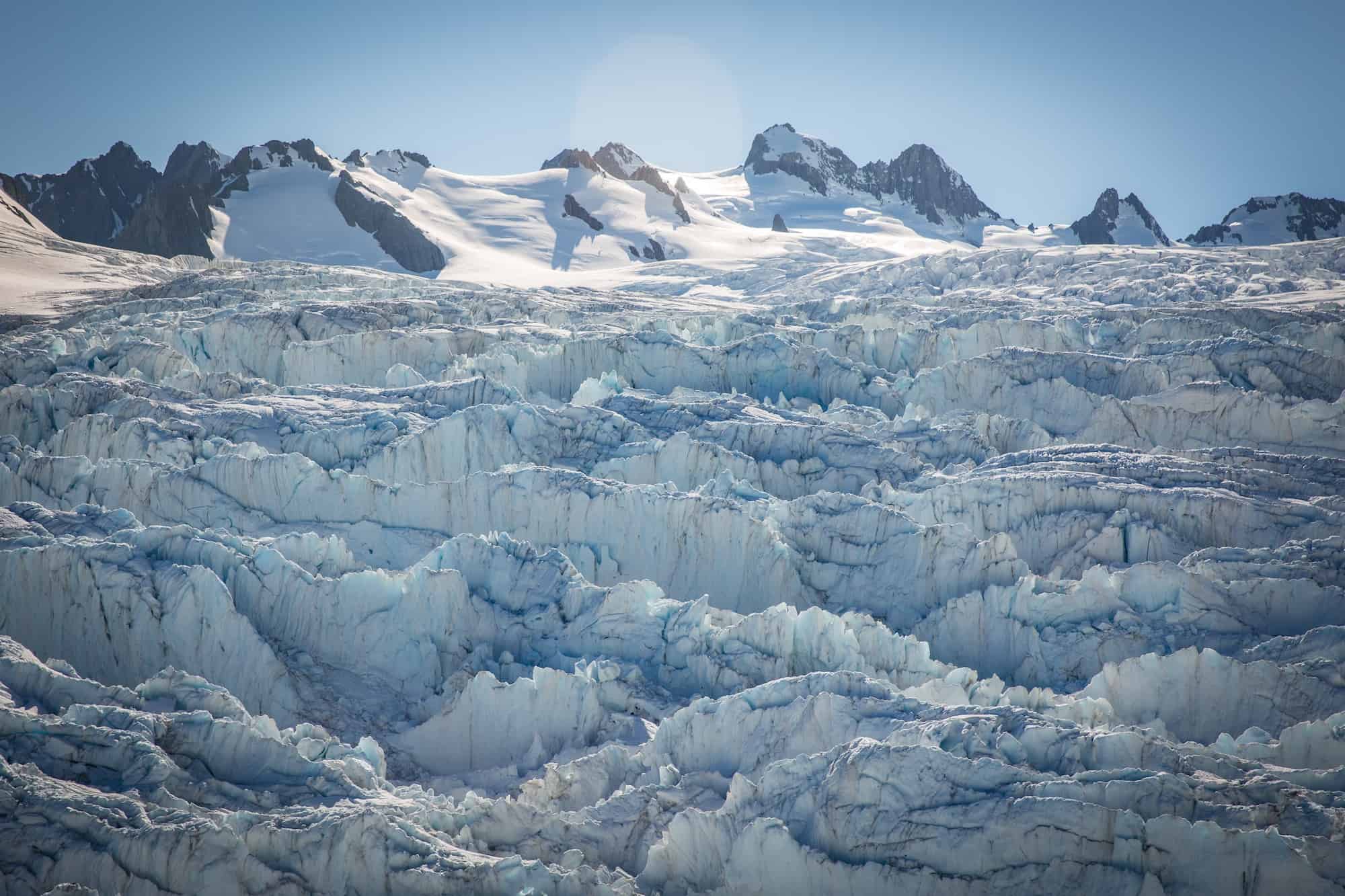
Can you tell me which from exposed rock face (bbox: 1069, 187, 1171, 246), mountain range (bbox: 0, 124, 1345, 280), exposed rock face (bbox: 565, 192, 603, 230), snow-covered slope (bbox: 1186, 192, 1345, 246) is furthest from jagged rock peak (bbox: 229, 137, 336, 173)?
snow-covered slope (bbox: 1186, 192, 1345, 246)

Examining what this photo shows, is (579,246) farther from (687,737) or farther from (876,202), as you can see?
(687,737)

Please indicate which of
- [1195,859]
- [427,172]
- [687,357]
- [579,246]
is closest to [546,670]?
[1195,859]

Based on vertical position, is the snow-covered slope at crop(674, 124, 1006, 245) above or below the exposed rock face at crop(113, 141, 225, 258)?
above

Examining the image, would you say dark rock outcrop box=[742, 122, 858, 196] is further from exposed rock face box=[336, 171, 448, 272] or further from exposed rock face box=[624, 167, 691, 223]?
exposed rock face box=[336, 171, 448, 272]

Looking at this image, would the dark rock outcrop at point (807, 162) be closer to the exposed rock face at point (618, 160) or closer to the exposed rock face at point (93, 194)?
the exposed rock face at point (618, 160)

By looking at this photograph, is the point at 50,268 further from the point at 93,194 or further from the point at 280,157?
the point at 93,194

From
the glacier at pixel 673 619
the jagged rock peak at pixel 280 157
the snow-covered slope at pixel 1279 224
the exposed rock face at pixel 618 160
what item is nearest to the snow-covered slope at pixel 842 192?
the exposed rock face at pixel 618 160
